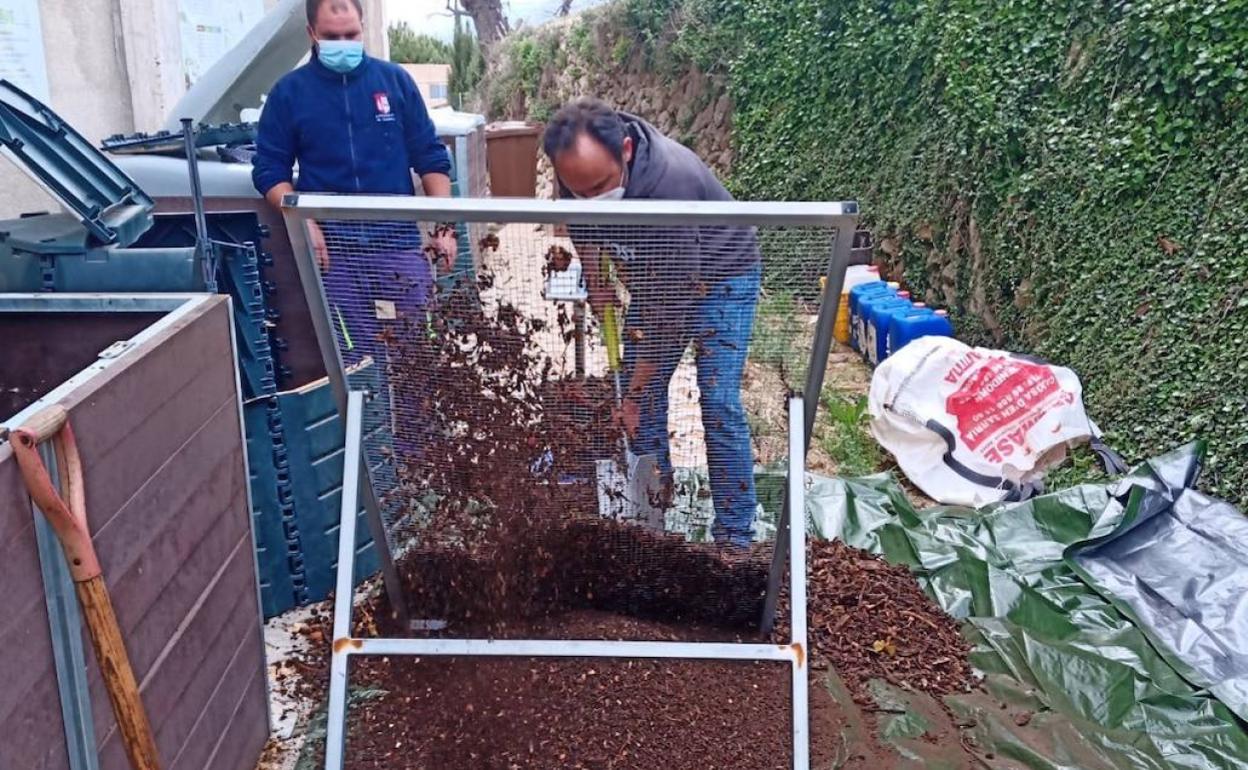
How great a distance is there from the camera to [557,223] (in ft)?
6.92

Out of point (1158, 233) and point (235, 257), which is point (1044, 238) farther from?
point (235, 257)

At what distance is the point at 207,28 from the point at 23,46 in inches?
82.4

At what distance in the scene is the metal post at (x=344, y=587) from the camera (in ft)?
7.70

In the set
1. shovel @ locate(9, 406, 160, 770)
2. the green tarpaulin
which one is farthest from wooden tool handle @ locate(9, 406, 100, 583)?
the green tarpaulin

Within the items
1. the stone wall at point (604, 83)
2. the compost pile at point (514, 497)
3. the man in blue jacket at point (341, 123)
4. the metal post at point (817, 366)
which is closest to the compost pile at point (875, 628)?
the metal post at point (817, 366)

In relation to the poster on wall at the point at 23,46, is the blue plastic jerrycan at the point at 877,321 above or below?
below

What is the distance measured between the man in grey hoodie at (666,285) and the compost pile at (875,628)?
649mm

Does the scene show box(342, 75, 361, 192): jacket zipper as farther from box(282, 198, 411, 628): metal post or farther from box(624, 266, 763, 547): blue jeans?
box(624, 266, 763, 547): blue jeans

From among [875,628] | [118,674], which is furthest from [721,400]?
[118,674]

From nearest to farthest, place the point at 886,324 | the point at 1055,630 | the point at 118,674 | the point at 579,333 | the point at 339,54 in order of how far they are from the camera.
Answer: the point at 118,674
the point at 579,333
the point at 1055,630
the point at 339,54
the point at 886,324

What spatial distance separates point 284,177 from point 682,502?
2190 mm

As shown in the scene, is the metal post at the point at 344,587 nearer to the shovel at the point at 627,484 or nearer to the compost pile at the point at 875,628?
the shovel at the point at 627,484

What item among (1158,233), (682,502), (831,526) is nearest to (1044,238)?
(1158,233)

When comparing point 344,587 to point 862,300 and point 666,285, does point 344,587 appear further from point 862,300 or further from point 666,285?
point 862,300
